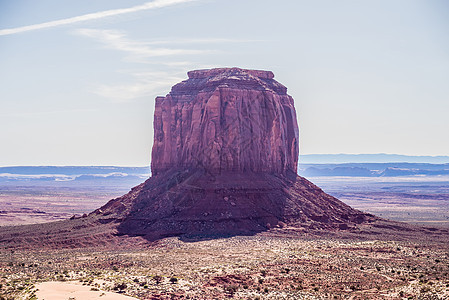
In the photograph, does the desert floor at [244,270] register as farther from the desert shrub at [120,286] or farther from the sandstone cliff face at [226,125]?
the sandstone cliff face at [226,125]

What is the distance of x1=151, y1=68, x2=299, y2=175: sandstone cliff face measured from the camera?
7981cm

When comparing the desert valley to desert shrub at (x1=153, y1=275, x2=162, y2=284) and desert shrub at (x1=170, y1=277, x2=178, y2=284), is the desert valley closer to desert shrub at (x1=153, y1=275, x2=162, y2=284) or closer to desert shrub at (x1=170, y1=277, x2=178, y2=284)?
desert shrub at (x1=153, y1=275, x2=162, y2=284)

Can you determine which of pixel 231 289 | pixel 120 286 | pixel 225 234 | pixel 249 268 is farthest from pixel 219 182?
pixel 120 286

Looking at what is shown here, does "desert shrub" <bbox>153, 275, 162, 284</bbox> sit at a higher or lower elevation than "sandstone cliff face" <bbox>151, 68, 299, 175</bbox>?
lower

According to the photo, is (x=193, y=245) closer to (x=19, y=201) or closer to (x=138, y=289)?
(x=138, y=289)

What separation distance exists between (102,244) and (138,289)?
27.3 metres

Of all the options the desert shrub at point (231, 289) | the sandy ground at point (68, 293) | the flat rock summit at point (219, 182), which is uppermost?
the flat rock summit at point (219, 182)

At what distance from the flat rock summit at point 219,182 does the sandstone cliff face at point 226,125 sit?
0.13 meters

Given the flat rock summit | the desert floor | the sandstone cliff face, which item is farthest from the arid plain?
the sandstone cliff face

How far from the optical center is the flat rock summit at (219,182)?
2847 inches

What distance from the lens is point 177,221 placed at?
7288 centimetres

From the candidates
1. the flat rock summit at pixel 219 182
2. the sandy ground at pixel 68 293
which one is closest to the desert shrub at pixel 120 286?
the sandy ground at pixel 68 293

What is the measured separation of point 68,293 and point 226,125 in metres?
45.3

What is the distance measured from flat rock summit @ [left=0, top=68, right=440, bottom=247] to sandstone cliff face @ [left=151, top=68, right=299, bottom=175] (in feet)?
0.43
